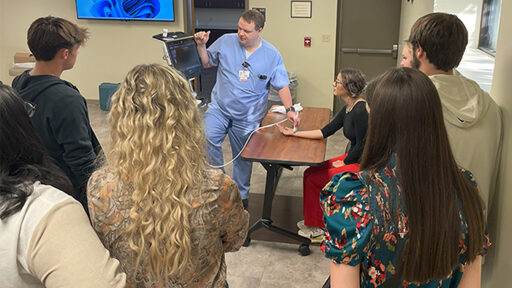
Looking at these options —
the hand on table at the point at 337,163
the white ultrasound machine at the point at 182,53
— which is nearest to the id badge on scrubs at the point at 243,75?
the white ultrasound machine at the point at 182,53

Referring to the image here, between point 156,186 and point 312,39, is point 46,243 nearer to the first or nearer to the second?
point 156,186

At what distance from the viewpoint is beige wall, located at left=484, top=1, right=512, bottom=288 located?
1795 mm

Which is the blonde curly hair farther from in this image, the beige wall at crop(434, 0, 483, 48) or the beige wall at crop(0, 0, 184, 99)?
the beige wall at crop(0, 0, 184, 99)

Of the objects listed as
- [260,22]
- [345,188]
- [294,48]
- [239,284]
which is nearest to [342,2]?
[294,48]

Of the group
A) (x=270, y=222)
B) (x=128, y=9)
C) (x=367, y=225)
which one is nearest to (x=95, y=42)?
(x=128, y=9)

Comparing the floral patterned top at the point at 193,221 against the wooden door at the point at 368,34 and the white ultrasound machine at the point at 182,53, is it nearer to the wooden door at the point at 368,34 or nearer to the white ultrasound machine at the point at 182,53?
the white ultrasound machine at the point at 182,53

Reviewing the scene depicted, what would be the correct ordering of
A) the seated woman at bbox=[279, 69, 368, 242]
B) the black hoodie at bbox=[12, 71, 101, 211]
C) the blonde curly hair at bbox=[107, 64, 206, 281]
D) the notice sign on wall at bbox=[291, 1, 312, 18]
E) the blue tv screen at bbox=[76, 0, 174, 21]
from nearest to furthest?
the blonde curly hair at bbox=[107, 64, 206, 281], the black hoodie at bbox=[12, 71, 101, 211], the seated woman at bbox=[279, 69, 368, 242], the notice sign on wall at bbox=[291, 1, 312, 18], the blue tv screen at bbox=[76, 0, 174, 21]

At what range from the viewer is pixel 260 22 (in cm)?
351

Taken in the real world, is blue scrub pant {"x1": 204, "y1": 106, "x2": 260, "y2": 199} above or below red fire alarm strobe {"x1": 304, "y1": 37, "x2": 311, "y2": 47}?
below

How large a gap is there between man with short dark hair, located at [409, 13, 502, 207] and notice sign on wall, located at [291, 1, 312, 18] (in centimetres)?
409

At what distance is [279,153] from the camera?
2.94 m

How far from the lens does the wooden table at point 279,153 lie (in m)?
2.85

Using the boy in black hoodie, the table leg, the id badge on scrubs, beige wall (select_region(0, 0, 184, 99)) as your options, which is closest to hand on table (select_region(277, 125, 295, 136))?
the table leg

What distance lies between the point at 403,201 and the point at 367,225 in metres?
0.11
